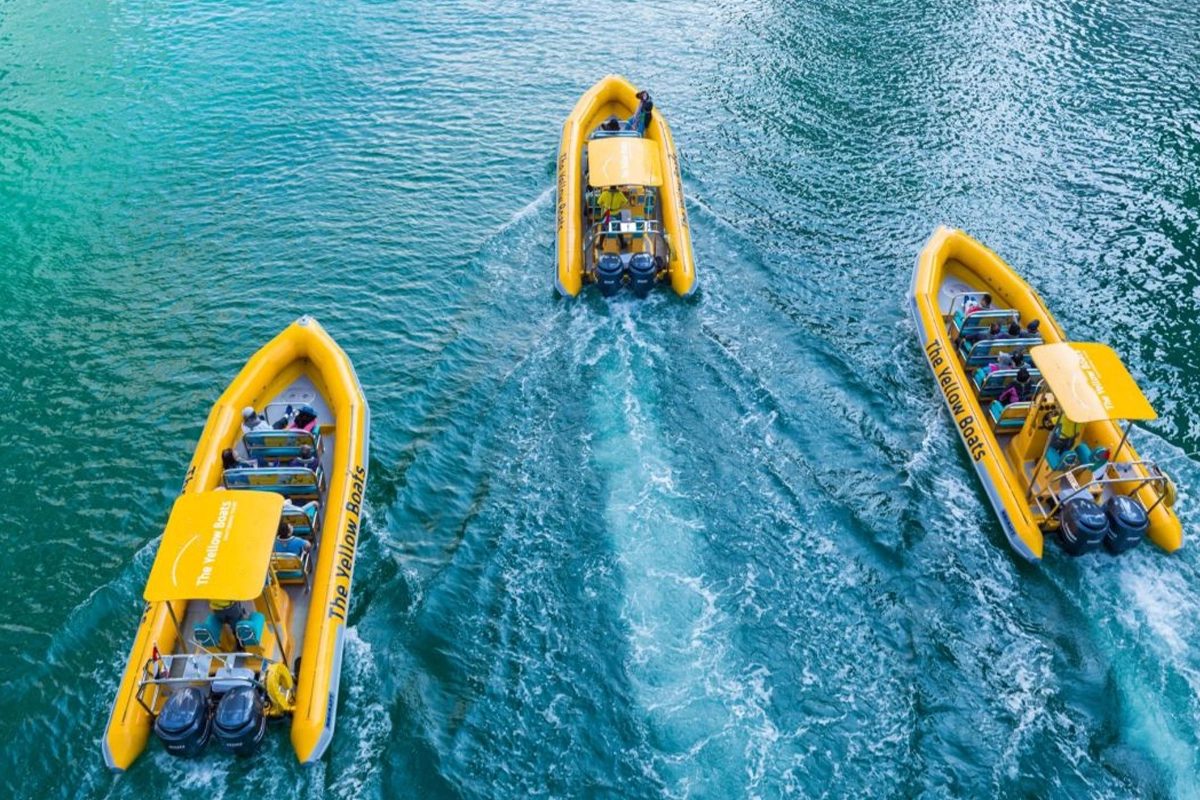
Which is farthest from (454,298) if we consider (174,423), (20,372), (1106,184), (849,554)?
(1106,184)

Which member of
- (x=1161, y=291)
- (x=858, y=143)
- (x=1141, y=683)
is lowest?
(x=1141, y=683)

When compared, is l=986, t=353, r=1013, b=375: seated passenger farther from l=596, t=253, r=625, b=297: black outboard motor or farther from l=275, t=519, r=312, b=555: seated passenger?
l=275, t=519, r=312, b=555: seated passenger

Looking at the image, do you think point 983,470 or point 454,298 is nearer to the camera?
point 983,470

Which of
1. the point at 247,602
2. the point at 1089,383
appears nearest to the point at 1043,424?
the point at 1089,383

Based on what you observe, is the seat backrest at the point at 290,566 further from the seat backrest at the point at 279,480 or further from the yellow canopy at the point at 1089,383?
the yellow canopy at the point at 1089,383

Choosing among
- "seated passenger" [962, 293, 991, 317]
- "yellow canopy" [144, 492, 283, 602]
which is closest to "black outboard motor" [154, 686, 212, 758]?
"yellow canopy" [144, 492, 283, 602]

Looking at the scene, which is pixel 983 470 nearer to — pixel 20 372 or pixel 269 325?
pixel 269 325
